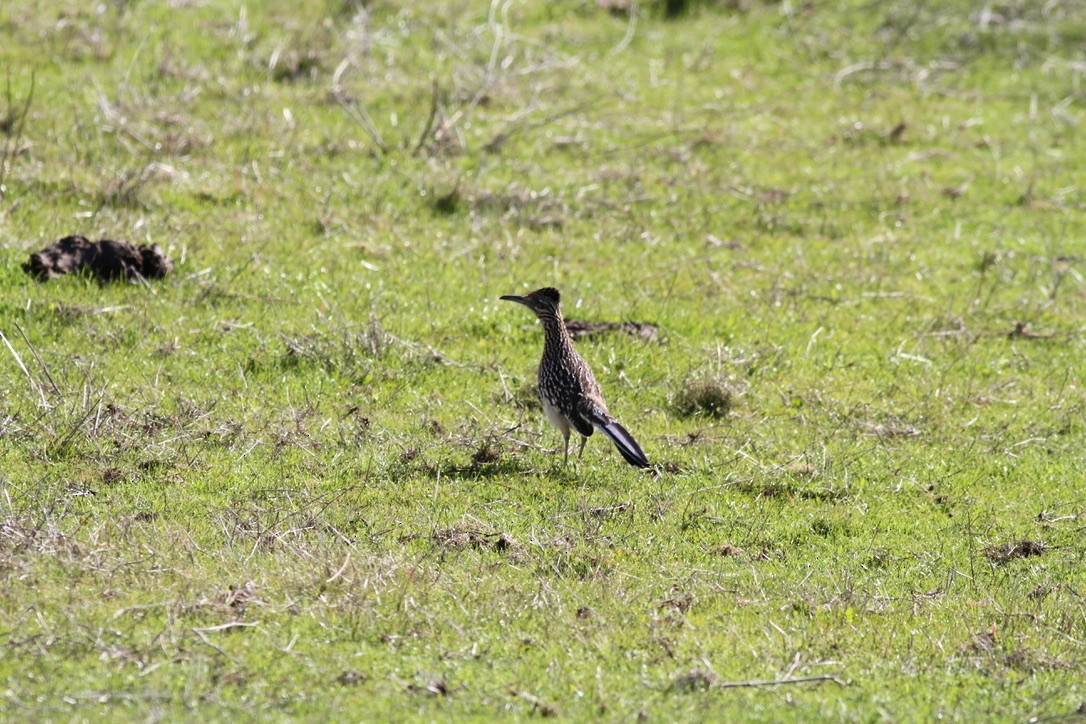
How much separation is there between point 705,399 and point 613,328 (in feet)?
5.30

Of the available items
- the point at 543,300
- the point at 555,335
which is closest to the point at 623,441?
the point at 555,335

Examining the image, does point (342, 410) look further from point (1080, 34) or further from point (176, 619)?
point (1080, 34)

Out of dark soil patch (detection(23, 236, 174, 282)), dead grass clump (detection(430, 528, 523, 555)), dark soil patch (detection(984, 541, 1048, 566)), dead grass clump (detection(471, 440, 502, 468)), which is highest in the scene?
dark soil patch (detection(23, 236, 174, 282))

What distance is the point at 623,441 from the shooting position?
404 inches

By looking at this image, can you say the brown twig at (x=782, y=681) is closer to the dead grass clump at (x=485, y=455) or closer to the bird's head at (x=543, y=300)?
the dead grass clump at (x=485, y=455)

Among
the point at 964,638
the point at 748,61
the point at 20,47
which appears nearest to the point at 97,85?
the point at 20,47

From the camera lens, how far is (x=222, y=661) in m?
7.46

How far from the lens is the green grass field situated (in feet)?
26.0

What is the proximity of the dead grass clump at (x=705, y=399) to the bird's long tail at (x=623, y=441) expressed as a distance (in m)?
1.73

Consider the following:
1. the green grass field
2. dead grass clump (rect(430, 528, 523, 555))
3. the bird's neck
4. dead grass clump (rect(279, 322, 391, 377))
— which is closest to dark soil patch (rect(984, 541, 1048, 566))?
the green grass field

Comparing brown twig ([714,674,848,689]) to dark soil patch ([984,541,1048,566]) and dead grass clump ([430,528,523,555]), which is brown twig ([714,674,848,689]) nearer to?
dead grass clump ([430,528,523,555])

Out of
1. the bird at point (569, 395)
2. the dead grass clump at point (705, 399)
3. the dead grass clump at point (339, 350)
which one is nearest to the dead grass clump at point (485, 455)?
the bird at point (569, 395)

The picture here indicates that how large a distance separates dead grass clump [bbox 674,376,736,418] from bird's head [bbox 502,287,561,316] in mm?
1332

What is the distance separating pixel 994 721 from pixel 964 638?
96 cm
